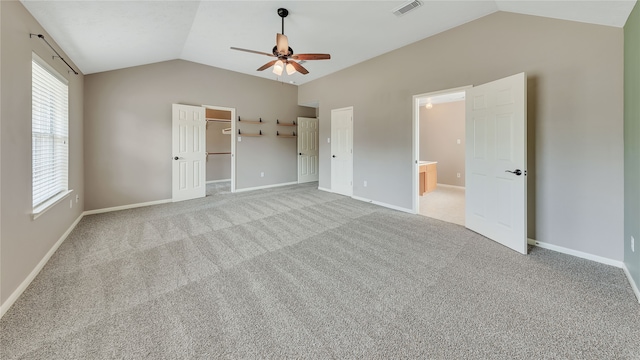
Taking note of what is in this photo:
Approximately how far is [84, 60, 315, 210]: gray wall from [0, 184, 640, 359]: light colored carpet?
1.54 metres

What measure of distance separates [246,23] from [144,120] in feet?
9.38

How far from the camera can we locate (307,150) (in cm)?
752

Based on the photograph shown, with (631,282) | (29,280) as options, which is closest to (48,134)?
(29,280)

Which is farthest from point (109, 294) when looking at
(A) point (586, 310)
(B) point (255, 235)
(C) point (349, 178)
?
(C) point (349, 178)

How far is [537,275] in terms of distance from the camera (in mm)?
2254

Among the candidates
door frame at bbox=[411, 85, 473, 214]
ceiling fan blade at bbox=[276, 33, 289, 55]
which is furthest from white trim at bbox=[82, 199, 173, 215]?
door frame at bbox=[411, 85, 473, 214]

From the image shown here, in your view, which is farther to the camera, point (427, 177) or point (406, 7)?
point (427, 177)

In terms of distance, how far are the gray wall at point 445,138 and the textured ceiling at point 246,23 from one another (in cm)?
341

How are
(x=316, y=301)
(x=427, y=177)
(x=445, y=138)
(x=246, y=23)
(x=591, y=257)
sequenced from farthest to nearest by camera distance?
(x=445, y=138) < (x=427, y=177) < (x=246, y=23) < (x=591, y=257) < (x=316, y=301)

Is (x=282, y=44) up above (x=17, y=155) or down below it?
above

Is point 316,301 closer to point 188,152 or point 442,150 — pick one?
point 188,152

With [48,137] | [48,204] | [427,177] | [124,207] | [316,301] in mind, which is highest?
[48,137]

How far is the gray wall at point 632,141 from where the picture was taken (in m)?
1.97

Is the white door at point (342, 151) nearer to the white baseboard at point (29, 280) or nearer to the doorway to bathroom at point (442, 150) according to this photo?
the doorway to bathroom at point (442, 150)
